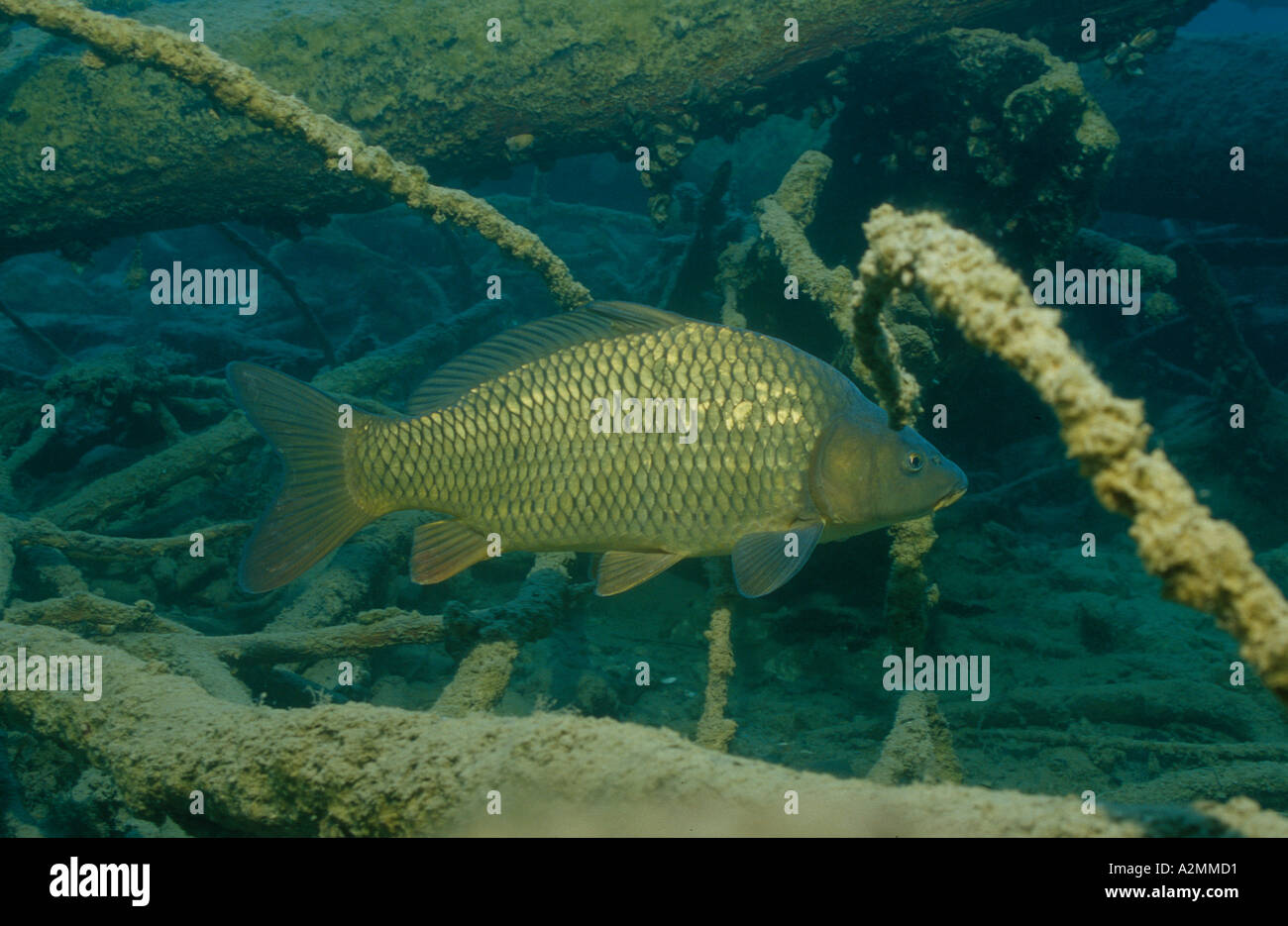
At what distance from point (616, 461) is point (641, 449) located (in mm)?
110

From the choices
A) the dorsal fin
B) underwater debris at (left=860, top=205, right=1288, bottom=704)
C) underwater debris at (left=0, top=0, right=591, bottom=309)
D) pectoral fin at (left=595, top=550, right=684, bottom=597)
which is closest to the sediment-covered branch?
underwater debris at (left=860, top=205, right=1288, bottom=704)

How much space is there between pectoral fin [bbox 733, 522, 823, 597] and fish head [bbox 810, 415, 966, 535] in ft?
0.48

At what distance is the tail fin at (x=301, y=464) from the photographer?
2822mm

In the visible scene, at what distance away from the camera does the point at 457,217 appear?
12.6 feet

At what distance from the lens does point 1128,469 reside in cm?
87

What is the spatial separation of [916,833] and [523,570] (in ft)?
13.7

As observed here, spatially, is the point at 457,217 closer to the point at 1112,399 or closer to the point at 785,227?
the point at 785,227

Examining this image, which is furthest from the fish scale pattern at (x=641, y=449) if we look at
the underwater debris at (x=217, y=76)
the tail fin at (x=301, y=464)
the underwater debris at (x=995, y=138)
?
the underwater debris at (x=995, y=138)

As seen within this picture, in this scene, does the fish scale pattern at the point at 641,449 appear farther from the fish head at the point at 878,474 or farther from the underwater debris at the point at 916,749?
the underwater debris at the point at 916,749

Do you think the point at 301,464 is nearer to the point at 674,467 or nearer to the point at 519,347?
the point at 519,347

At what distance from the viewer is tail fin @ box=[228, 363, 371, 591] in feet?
9.26

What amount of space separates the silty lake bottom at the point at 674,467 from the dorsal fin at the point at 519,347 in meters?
0.04

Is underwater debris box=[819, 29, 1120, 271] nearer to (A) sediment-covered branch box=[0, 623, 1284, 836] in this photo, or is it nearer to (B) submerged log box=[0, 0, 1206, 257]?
(B) submerged log box=[0, 0, 1206, 257]
